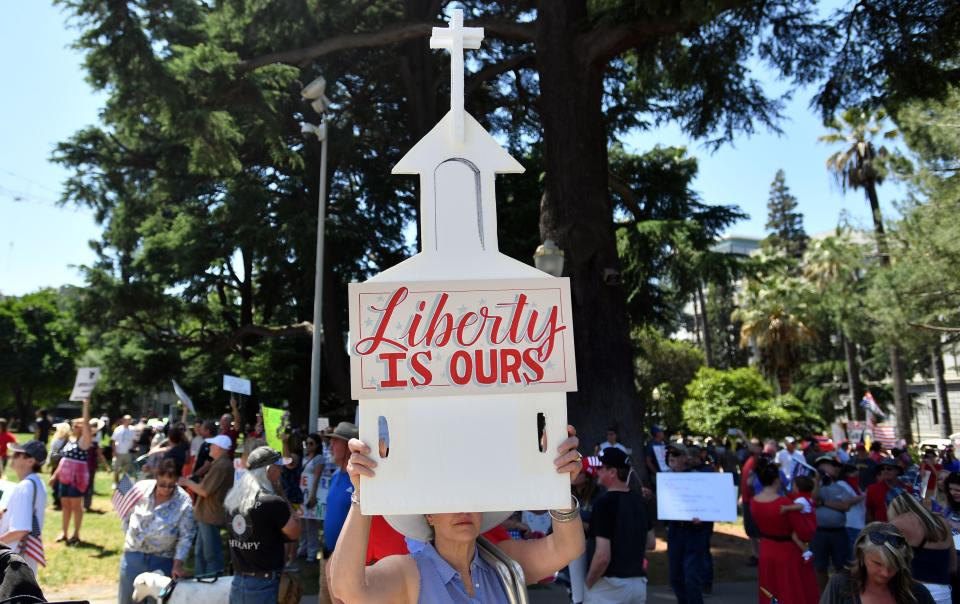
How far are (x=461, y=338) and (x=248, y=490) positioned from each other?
4062 millimetres

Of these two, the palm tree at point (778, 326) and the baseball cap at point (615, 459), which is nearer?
the baseball cap at point (615, 459)

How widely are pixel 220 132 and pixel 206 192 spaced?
11.0 m

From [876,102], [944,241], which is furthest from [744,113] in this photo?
[944,241]

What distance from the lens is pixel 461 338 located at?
227cm

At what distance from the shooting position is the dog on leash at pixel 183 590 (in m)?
5.59

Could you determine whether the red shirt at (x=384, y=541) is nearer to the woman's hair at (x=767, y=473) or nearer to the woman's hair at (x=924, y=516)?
the woman's hair at (x=924, y=516)

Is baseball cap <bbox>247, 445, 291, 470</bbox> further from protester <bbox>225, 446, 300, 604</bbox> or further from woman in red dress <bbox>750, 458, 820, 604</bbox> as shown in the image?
woman in red dress <bbox>750, 458, 820, 604</bbox>

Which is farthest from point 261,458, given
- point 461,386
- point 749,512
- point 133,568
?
point 749,512

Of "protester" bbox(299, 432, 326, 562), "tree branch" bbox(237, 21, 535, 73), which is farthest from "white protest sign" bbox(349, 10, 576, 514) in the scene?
"tree branch" bbox(237, 21, 535, 73)

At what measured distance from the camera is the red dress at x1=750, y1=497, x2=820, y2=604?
6.41 meters

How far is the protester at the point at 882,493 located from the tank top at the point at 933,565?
12.5ft

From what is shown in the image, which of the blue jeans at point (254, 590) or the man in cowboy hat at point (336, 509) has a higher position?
the man in cowboy hat at point (336, 509)

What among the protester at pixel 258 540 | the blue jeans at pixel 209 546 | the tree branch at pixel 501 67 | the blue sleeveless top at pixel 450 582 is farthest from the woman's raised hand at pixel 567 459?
the tree branch at pixel 501 67

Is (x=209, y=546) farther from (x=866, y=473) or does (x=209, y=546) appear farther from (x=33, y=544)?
(x=866, y=473)
